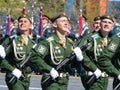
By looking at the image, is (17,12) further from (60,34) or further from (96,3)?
(60,34)

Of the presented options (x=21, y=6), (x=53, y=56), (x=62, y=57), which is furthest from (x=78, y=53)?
(x=21, y=6)

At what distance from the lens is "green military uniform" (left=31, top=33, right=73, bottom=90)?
985 cm

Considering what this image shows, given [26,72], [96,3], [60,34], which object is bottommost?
[96,3]

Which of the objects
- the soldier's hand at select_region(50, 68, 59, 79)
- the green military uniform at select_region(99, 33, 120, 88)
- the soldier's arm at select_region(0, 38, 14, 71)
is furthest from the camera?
the soldier's arm at select_region(0, 38, 14, 71)

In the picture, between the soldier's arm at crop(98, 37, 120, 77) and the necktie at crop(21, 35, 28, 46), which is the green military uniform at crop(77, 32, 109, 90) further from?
the necktie at crop(21, 35, 28, 46)

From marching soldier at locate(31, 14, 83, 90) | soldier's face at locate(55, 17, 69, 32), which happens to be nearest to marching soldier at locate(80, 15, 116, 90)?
marching soldier at locate(31, 14, 83, 90)

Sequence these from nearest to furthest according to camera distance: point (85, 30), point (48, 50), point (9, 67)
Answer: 1. point (48, 50)
2. point (9, 67)
3. point (85, 30)

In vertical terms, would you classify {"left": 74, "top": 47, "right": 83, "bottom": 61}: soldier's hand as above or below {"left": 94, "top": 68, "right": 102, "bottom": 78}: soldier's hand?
above

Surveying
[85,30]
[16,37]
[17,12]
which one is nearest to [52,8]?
[17,12]

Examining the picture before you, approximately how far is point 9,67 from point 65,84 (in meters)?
1.33

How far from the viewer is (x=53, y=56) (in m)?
9.91

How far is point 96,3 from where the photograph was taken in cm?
4012

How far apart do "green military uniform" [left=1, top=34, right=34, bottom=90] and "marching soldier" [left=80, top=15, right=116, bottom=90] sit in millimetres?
1190

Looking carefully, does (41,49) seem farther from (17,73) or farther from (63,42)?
(17,73)
